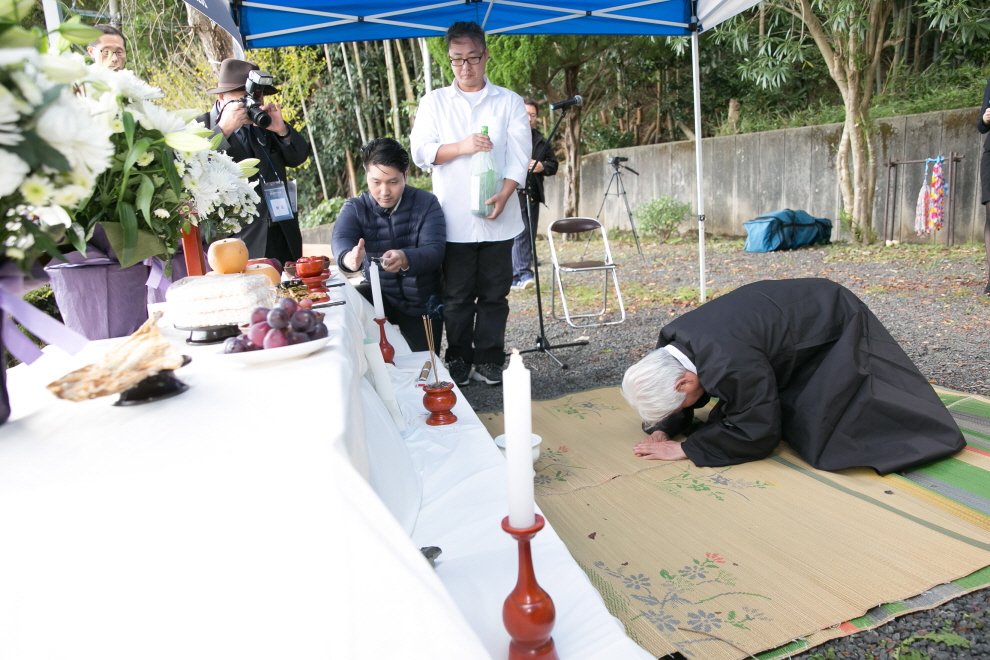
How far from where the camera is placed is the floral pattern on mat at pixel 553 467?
8.23 feet

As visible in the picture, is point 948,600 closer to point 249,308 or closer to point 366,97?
point 249,308

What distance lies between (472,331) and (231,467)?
9.96ft

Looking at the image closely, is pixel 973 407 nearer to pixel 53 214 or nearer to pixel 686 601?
pixel 686 601

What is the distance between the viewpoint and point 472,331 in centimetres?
381

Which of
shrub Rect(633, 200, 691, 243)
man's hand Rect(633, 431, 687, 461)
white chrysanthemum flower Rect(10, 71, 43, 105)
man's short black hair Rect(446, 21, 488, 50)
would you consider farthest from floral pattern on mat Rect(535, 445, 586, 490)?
shrub Rect(633, 200, 691, 243)

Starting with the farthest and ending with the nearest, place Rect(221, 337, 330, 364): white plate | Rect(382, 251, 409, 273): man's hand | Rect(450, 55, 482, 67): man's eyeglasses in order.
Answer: Rect(450, 55, 482, 67): man's eyeglasses
Rect(382, 251, 409, 273): man's hand
Rect(221, 337, 330, 364): white plate

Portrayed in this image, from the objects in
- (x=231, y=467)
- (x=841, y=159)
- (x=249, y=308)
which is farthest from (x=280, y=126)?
(x=841, y=159)

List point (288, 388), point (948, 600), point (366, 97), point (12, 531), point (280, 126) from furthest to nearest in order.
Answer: point (366, 97) < point (280, 126) < point (948, 600) < point (288, 388) < point (12, 531)

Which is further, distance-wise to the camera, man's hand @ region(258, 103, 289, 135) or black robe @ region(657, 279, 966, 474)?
man's hand @ region(258, 103, 289, 135)

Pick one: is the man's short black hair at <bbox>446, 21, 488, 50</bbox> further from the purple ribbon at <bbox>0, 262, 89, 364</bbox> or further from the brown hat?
the purple ribbon at <bbox>0, 262, 89, 364</bbox>

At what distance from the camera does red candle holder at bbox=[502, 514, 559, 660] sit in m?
2.86

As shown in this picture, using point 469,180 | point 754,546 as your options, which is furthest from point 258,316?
point 469,180

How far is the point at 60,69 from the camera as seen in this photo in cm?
86

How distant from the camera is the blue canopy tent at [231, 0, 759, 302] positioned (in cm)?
432
